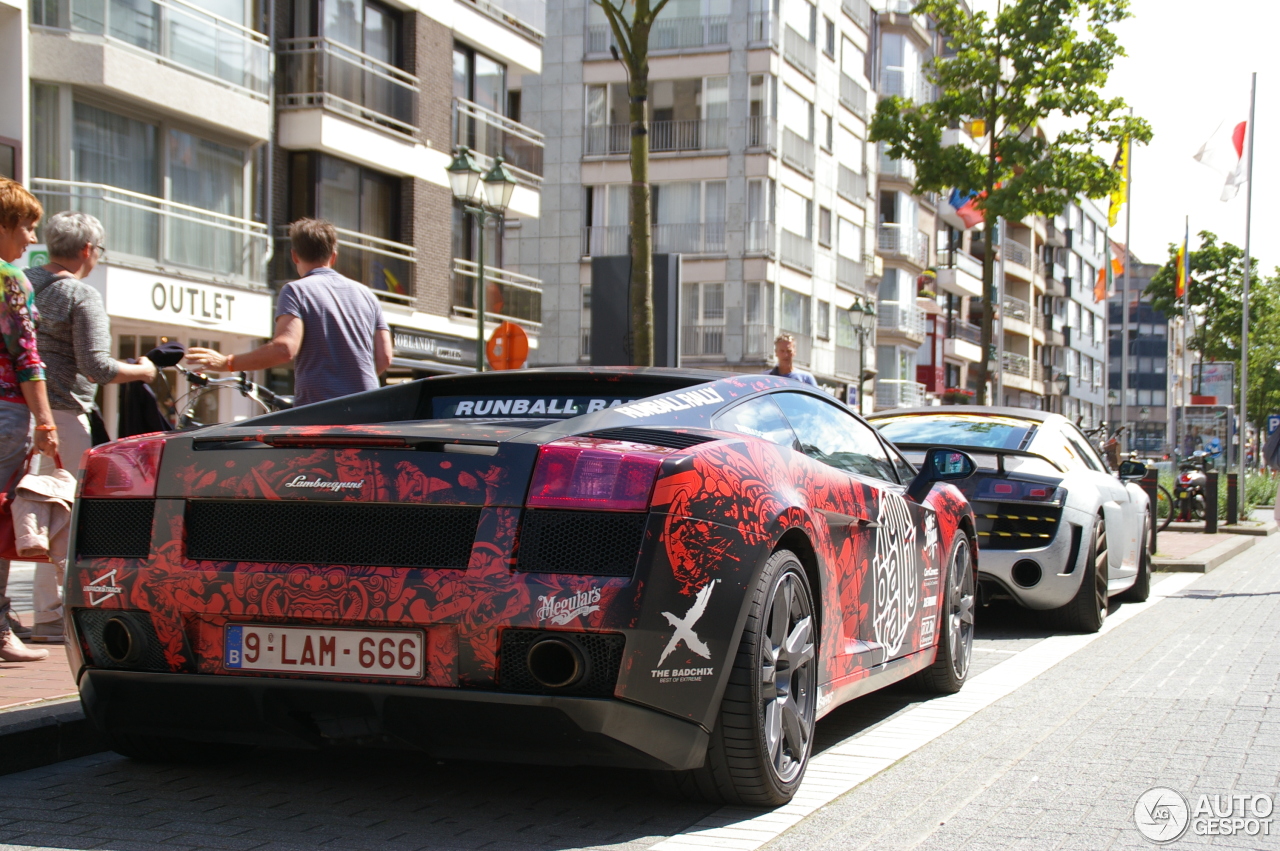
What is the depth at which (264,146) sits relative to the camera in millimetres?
25844

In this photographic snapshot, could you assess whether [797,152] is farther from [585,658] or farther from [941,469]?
[585,658]

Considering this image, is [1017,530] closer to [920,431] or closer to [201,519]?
[920,431]

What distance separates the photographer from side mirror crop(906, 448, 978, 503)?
20.9 feet

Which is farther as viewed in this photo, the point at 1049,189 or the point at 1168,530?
the point at 1049,189

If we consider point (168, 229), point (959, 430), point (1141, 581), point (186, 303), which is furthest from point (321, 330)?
point (186, 303)

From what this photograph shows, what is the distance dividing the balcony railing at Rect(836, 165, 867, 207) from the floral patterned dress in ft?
155

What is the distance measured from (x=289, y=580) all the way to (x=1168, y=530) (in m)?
21.8

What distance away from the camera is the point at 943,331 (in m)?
69.6

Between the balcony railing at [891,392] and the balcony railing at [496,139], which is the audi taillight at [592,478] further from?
the balcony railing at [891,392]

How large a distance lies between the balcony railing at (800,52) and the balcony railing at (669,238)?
596cm

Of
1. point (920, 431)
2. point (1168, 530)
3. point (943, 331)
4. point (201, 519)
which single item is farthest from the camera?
point (943, 331)

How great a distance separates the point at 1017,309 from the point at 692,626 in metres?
79.6

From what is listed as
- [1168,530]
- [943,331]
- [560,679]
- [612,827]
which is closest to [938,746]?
[612,827]

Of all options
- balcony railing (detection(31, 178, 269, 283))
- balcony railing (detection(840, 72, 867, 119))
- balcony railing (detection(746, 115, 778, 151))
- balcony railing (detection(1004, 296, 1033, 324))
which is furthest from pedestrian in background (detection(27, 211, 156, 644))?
balcony railing (detection(1004, 296, 1033, 324))
